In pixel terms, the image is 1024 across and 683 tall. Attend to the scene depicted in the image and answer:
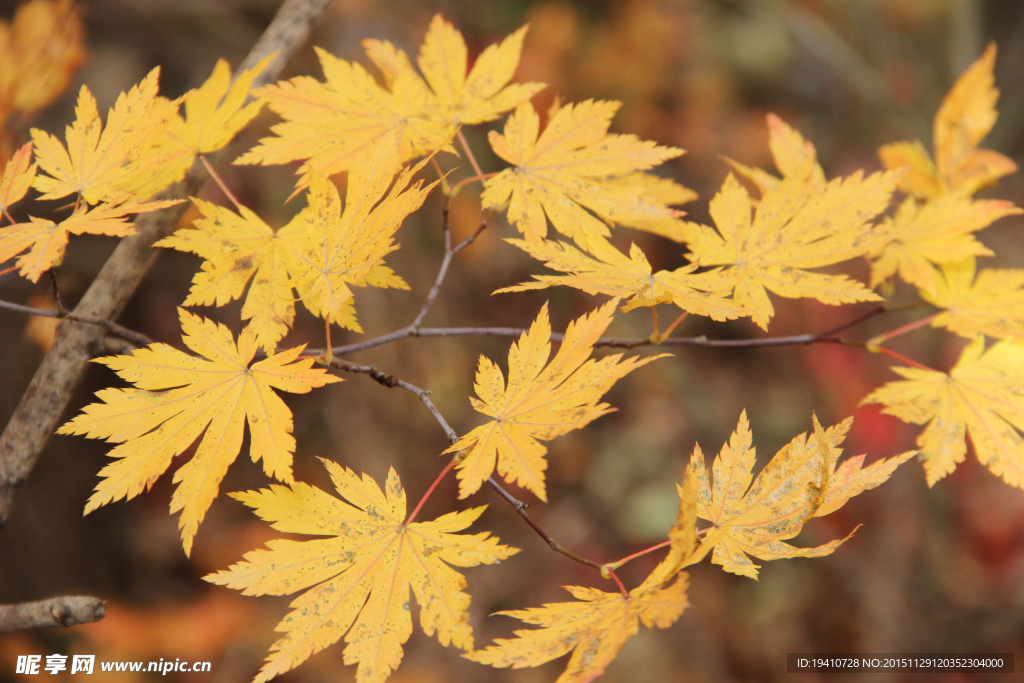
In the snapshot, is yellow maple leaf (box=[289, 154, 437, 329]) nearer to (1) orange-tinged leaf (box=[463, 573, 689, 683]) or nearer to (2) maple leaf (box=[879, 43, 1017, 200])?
(1) orange-tinged leaf (box=[463, 573, 689, 683])

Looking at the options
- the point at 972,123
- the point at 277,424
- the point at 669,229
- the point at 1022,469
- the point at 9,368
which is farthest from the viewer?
the point at 9,368

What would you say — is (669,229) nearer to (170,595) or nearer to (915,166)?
(915,166)

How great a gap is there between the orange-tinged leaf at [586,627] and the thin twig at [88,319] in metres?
0.74

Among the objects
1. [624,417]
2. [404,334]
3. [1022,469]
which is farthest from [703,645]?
[404,334]

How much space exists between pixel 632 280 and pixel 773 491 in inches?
16.2

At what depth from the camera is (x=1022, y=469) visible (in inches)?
38.9

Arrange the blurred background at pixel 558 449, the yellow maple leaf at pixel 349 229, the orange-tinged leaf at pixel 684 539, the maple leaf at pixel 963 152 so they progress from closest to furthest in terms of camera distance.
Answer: the orange-tinged leaf at pixel 684 539
the yellow maple leaf at pixel 349 229
the maple leaf at pixel 963 152
the blurred background at pixel 558 449

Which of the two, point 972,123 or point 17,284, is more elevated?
point 17,284

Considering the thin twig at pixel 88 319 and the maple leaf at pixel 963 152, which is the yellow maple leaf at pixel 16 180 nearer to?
the thin twig at pixel 88 319

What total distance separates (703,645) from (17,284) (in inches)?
124

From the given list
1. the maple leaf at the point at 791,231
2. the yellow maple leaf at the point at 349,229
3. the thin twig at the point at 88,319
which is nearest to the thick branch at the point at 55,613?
the thin twig at the point at 88,319

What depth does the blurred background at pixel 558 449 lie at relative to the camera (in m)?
2.53

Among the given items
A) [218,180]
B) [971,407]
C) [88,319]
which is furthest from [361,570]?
[971,407]

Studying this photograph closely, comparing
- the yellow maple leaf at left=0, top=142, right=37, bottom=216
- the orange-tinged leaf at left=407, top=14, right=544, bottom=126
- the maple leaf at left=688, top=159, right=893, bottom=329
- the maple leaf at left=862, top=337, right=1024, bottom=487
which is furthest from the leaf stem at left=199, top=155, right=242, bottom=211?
the maple leaf at left=862, top=337, right=1024, bottom=487
